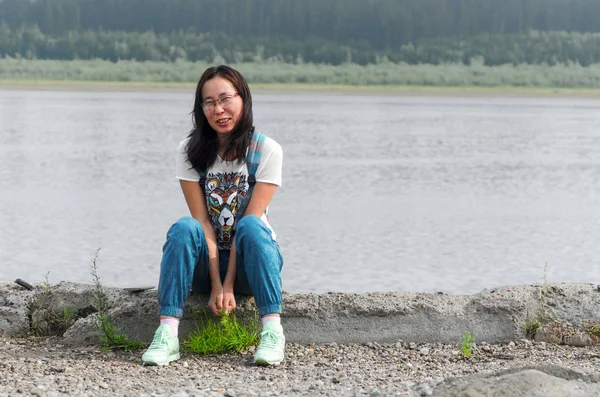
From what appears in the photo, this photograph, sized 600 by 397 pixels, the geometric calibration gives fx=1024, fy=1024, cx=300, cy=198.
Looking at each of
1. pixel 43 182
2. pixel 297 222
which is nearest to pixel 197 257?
pixel 297 222

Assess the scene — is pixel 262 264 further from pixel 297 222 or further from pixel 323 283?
pixel 297 222

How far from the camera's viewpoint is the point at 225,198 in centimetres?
483

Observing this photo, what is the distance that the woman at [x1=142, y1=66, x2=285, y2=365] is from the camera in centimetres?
463

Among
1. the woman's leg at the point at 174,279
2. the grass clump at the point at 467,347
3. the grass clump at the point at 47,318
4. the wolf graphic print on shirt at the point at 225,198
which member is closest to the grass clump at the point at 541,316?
the grass clump at the point at 467,347

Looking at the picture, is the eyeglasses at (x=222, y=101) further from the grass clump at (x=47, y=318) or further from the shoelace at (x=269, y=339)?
the grass clump at (x=47, y=318)

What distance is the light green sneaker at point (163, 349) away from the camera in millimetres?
4598

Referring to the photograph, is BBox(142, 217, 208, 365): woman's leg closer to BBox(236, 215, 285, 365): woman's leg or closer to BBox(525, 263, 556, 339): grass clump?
BBox(236, 215, 285, 365): woman's leg

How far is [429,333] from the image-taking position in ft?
17.1

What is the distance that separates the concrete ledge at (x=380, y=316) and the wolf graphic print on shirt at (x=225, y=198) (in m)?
0.43

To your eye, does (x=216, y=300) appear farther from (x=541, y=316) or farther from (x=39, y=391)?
(x=541, y=316)

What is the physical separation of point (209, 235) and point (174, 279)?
27cm

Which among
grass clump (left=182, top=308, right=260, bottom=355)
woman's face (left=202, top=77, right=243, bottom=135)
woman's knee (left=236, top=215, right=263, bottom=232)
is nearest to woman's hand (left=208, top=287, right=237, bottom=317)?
grass clump (left=182, top=308, right=260, bottom=355)

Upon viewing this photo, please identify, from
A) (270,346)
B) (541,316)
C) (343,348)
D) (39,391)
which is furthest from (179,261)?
(541,316)

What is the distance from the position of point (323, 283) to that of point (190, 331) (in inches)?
123
